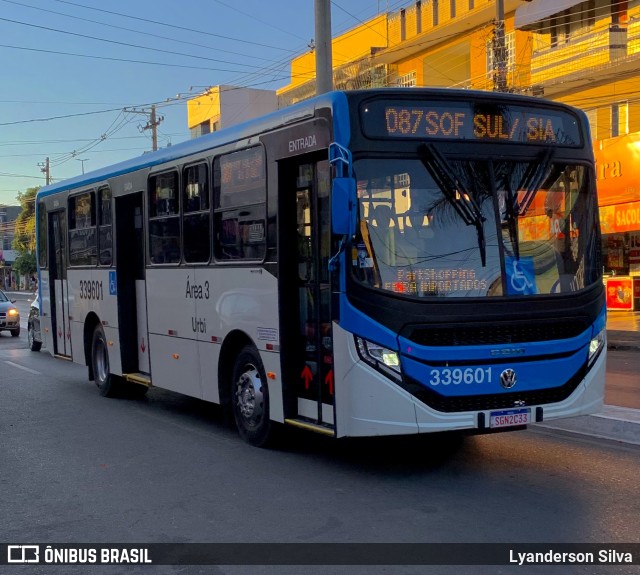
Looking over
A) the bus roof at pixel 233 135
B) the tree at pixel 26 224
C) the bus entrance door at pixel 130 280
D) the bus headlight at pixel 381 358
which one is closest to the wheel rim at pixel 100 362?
the bus entrance door at pixel 130 280

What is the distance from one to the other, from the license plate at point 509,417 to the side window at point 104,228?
272 inches

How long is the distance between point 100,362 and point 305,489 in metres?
6.67

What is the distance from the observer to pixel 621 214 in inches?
939

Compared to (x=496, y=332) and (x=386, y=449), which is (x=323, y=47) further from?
(x=496, y=332)

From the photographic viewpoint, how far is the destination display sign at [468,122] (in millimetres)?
6719

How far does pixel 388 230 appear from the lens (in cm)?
659

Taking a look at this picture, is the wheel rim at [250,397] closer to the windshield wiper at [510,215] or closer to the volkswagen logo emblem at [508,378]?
the volkswagen logo emblem at [508,378]

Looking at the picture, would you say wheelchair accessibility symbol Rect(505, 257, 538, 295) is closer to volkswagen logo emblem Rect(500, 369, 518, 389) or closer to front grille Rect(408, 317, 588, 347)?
front grille Rect(408, 317, 588, 347)

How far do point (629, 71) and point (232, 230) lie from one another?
1878 centimetres

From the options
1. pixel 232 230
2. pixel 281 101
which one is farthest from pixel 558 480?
pixel 281 101

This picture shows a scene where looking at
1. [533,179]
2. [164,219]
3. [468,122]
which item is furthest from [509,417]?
[164,219]

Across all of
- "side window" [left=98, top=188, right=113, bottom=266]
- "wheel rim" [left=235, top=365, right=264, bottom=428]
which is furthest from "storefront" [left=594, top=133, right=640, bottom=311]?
"wheel rim" [left=235, top=365, right=264, bottom=428]

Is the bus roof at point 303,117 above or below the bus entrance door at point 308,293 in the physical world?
above

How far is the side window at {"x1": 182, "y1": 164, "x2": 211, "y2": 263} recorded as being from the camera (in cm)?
900
